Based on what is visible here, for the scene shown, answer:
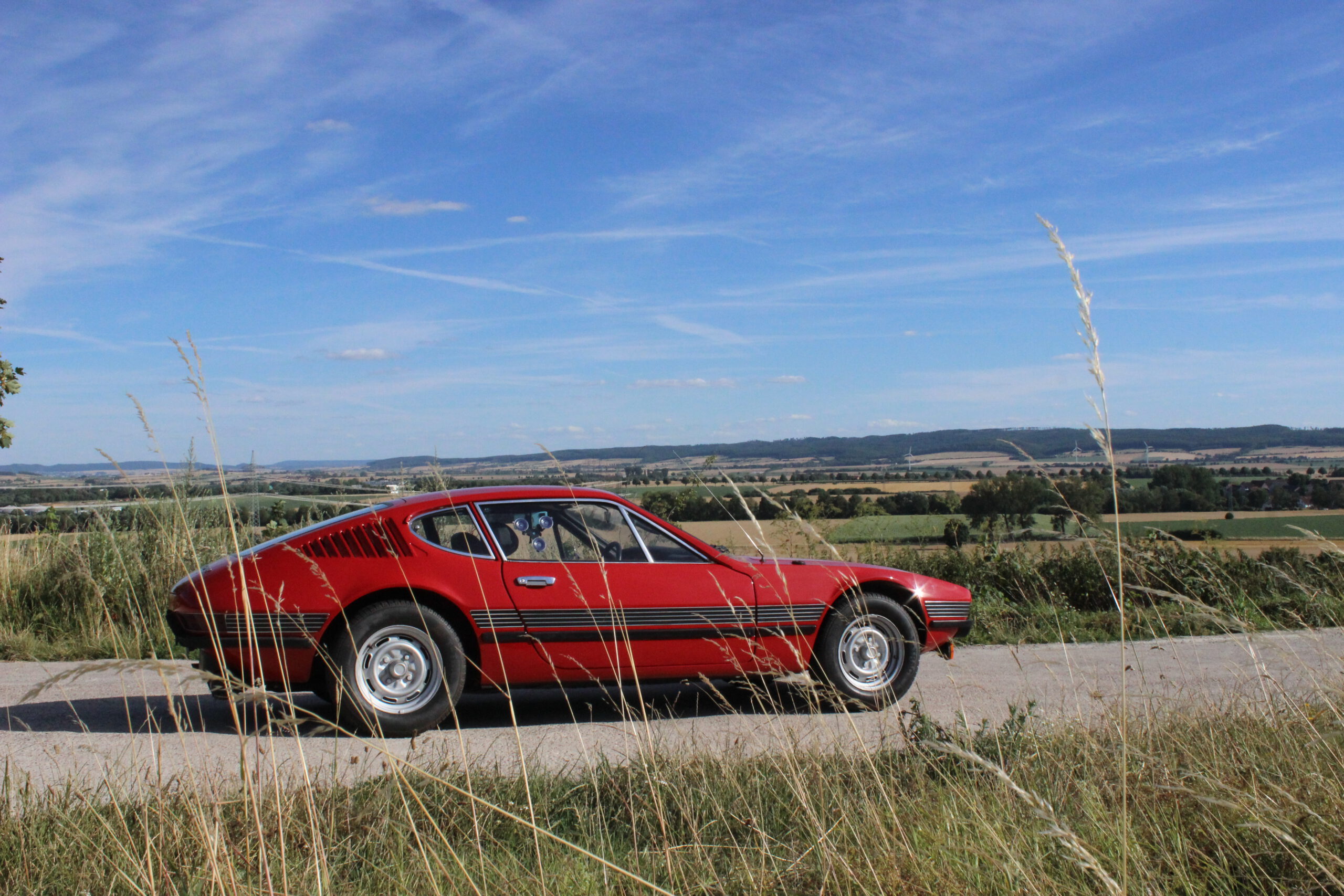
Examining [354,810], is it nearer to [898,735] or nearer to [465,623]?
[465,623]

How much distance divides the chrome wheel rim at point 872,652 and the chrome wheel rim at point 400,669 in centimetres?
252

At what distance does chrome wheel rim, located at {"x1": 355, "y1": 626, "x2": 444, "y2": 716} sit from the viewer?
5.61 m

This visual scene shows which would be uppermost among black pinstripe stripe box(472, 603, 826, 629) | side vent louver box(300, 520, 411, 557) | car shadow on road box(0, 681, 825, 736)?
side vent louver box(300, 520, 411, 557)

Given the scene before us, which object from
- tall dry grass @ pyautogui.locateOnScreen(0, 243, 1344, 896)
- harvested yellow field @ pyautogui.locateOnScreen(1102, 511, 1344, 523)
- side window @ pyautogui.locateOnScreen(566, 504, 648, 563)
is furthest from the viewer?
harvested yellow field @ pyautogui.locateOnScreen(1102, 511, 1344, 523)

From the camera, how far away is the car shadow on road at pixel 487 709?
5.94 metres

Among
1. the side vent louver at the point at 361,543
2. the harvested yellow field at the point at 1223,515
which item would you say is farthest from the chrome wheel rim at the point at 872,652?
the harvested yellow field at the point at 1223,515

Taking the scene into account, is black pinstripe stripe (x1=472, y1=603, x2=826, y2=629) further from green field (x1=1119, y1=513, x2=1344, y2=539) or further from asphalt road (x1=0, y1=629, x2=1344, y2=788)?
green field (x1=1119, y1=513, x2=1344, y2=539)

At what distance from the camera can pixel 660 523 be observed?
6398mm

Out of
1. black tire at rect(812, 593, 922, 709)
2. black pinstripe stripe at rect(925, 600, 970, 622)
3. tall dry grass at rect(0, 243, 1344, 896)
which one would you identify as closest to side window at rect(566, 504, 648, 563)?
black tire at rect(812, 593, 922, 709)

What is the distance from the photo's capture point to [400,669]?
565 cm

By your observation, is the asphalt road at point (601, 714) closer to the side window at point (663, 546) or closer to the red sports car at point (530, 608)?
the red sports car at point (530, 608)

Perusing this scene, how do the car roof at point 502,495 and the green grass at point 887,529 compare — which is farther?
the green grass at point 887,529

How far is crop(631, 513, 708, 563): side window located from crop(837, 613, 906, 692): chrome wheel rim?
1063 millimetres

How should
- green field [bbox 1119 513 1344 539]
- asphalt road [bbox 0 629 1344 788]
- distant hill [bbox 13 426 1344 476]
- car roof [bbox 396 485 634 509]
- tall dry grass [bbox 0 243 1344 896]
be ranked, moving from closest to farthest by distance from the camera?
tall dry grass [bbox 0 243 1344 896], asphalt road [bbox 0 629 1344 788], car roof [bbox 396 485 634 509], green field [bbox 1119 513 1344 539], distant hill [bbox 13 426 1344 476]
